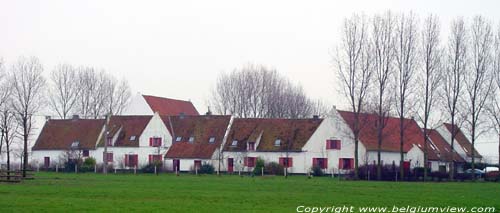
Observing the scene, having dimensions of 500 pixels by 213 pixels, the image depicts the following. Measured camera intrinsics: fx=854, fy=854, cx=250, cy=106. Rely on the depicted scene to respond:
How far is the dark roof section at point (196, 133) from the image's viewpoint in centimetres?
8975

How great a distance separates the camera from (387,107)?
240 ft

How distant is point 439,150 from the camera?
3637 inches

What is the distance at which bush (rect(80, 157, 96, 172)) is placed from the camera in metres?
86.5

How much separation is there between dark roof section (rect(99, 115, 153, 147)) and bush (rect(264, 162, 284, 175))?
18018 millimetres

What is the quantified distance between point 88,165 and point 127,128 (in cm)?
983

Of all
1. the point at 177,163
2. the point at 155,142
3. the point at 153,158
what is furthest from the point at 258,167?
the point at 155,142

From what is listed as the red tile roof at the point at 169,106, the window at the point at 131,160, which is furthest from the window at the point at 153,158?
the red tile roof at the point at 169,106

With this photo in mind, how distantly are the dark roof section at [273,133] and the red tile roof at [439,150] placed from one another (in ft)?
40.8

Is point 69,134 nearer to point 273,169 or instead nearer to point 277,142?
point 277,142

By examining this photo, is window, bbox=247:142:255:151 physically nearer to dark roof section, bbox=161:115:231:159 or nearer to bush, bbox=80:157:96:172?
dark roof section, bbox=161:115:231:159

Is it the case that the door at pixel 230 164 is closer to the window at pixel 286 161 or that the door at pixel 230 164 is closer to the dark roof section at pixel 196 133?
the dark roof section at pixel 196 133

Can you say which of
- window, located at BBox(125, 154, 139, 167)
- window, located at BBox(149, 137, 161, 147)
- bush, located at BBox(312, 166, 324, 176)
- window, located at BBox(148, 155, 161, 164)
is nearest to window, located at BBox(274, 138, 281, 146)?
bush, located at BBox(312, 166, 324, 176)

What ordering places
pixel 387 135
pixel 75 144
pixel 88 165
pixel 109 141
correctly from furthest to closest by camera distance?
pixel 75 144 → pixel 109 141 → pixel 88 165 → pixel 387 135

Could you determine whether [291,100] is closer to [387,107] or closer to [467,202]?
[387,107]
